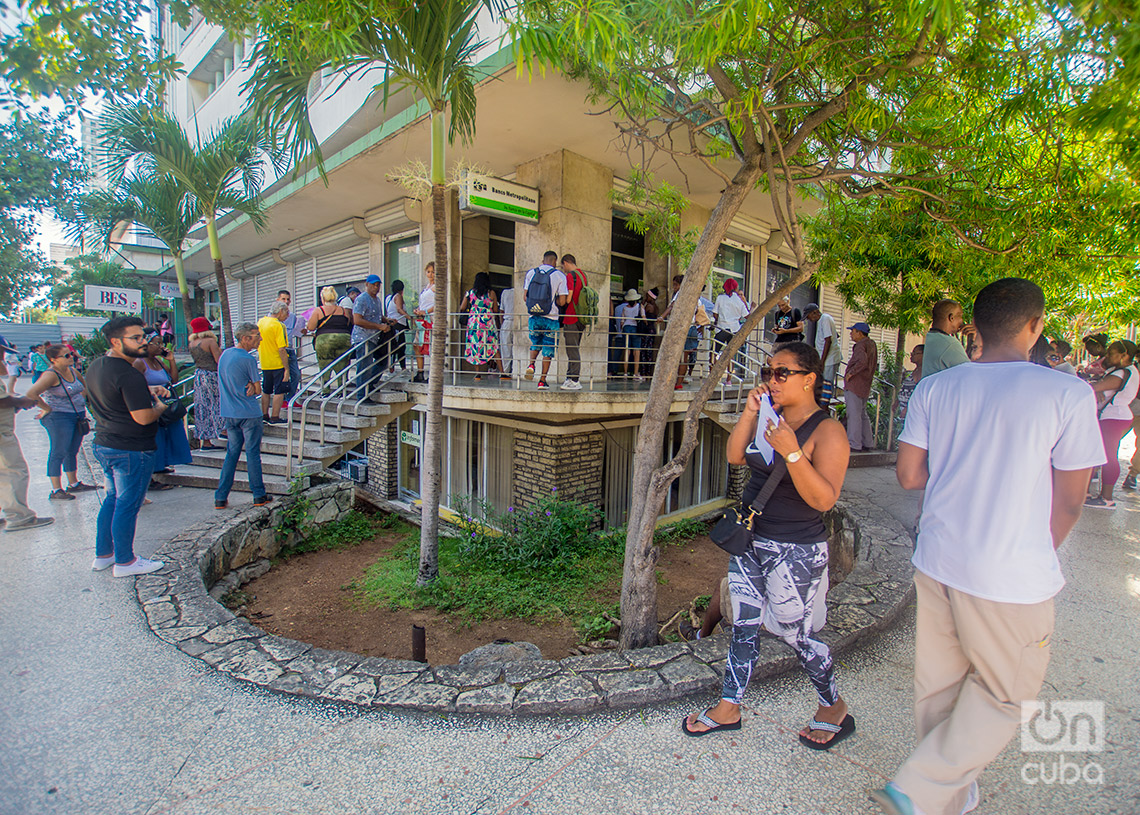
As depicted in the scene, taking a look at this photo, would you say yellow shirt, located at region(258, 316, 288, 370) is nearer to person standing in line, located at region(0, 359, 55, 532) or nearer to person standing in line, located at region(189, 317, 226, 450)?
person standing in line, located at region(189, 317, 226, 450)

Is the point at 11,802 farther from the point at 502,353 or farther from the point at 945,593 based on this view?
the point at 502,353

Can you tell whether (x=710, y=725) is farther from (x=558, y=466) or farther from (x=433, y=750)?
(x=558, y=466)

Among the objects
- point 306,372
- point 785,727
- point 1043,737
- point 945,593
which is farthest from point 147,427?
point 306,372

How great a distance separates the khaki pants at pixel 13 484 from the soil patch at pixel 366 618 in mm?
2308

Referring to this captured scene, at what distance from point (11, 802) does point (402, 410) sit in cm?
585

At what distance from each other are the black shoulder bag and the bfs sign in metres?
15.4

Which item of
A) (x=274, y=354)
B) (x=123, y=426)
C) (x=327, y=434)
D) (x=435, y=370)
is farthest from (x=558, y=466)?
(x=123, y=426)

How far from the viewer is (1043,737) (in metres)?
2.62

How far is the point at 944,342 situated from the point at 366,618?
571 centimetres

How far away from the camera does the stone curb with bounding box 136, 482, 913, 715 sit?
2846mm

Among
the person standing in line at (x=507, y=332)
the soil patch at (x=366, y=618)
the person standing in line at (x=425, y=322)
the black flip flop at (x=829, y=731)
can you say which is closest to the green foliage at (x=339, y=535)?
the soil patch at (x=366, y=618)

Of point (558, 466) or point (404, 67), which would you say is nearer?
point (404, 67)

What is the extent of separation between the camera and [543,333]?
6.96 metres

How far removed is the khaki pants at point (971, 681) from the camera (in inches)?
71.4
